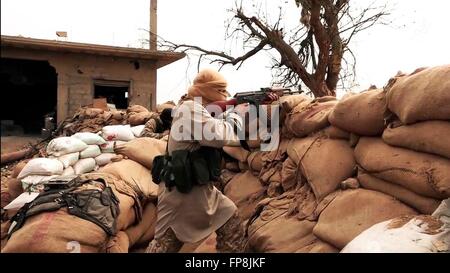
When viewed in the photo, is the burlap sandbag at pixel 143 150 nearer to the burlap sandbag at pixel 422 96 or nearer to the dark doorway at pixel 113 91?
the burlap sandbag at pixel 422 96

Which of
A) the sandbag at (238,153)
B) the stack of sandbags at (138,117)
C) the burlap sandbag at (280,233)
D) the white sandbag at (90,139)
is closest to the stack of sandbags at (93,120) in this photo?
the stack of sandbags at (138,117)

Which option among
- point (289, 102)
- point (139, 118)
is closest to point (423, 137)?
point (289, 102)

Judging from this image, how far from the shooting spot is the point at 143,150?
354cm

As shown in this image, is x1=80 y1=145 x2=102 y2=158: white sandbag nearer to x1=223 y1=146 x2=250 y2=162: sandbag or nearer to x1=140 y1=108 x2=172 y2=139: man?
x1=140 y1=108 x2=172 y2=139: man

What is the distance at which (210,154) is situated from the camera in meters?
2.26

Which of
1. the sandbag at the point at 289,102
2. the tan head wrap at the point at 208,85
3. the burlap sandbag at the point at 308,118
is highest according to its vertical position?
the tan head wrap at the point at 208,85

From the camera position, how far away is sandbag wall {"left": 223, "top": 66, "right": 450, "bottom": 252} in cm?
189

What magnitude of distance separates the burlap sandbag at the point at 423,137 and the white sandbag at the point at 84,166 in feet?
8.35

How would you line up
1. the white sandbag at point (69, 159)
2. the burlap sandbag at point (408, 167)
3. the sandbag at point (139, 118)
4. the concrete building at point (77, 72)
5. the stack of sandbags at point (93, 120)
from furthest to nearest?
the concrete building at point (77, 72) < the stack of sandbags at point (93, 120) < the sandbag at point (139, 118) < the white sandbag at point (69, 159) < the burlap sandbag at point (408, 167)

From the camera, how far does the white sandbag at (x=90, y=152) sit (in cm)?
386

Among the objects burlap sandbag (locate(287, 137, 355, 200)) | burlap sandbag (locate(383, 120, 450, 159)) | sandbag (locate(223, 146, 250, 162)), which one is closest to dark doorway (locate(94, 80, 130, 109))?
sandbag (locate(223, 146, 250, 162))

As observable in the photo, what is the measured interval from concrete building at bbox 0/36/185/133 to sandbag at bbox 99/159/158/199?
212 inches

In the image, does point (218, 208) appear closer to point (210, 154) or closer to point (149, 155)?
point (210, 154)
